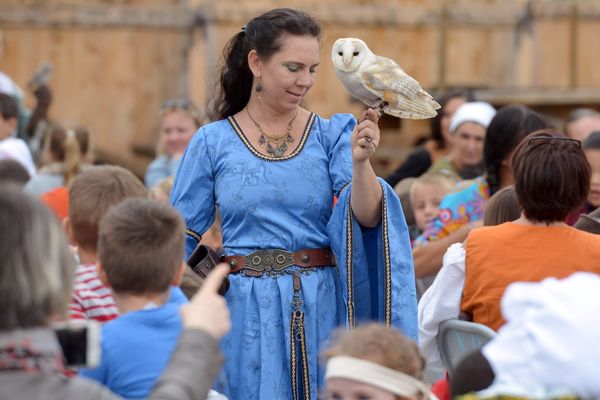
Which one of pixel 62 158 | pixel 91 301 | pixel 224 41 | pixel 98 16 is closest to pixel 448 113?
pixel 62 158

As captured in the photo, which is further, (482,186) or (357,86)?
(482,186)

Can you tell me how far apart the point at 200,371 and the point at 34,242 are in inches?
19.1

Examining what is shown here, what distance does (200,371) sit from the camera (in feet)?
9.00

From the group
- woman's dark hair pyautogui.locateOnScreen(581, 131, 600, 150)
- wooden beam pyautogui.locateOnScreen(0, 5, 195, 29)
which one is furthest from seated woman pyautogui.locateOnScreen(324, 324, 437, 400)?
wooden beam pyautogui.locateOnScreen(0, 5, 195, 29)

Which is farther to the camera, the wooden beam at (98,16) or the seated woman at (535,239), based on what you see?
the wooden beam at (98,16)

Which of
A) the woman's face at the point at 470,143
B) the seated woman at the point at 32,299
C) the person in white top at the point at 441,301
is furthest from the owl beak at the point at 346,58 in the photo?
the woman's face at the point at 470,143

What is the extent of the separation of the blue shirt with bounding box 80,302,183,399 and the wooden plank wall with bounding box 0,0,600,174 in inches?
413

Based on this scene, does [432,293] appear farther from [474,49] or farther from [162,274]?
[474,49]

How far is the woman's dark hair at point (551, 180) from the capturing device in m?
4.29

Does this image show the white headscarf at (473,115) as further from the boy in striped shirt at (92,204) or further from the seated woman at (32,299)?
the seated woman at (32,299)

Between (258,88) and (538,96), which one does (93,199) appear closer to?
(258,88)

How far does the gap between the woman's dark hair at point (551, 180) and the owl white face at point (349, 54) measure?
2.13ft

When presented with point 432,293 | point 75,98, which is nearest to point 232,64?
point 432,293

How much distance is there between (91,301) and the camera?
394 centimetres
